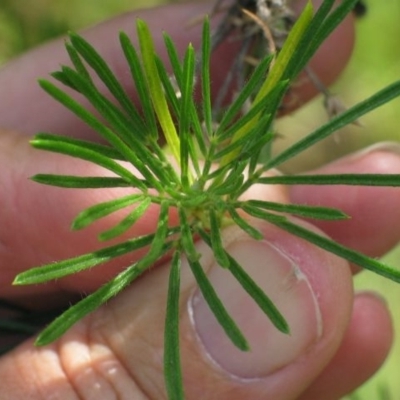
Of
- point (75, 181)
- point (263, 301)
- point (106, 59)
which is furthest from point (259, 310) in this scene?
point (106, 59)

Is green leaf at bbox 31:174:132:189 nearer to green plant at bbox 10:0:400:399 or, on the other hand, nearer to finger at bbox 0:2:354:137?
green plant at bbox 10:0:400:399

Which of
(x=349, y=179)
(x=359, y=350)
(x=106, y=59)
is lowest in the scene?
(x=359, y=350)

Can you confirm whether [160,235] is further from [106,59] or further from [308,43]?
[106,59]

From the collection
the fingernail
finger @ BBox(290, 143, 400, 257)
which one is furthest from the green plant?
finger @ BBox(290, 143, 400, 257)

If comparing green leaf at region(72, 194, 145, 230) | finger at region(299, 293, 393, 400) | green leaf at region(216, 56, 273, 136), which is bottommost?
finger at region(299, 293, 393, 400)

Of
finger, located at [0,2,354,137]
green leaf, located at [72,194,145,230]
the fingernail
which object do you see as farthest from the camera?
finger, located at [0,2,354,137]

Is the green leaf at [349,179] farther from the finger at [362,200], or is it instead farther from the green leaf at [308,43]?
Answer: the finger at [362,200]

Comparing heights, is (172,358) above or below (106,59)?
below

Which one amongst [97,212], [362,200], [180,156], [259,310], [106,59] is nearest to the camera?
[97,212]
